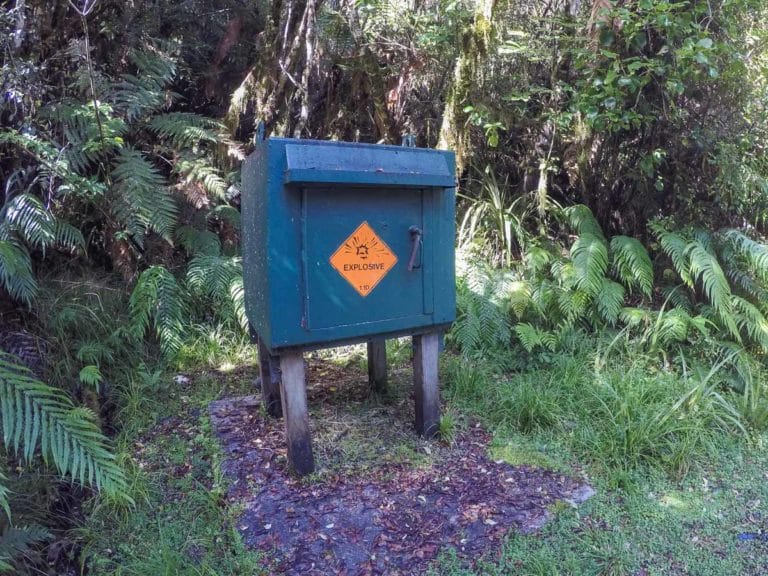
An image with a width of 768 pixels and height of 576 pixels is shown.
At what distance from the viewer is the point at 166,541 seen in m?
2.25

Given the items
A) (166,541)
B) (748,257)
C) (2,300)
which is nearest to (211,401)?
(166,541)

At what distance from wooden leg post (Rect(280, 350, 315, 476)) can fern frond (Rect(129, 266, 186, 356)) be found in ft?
5.55

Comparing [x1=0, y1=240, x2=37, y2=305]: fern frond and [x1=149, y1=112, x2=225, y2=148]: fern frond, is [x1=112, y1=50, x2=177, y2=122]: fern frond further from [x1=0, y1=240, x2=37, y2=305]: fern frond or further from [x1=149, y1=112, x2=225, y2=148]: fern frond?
[x1=0, y1=240, x2=37, y2=305]: fern frond

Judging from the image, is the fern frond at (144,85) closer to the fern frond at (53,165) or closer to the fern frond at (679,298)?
the fern frond at (53,165)

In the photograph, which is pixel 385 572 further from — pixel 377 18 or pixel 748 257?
pixel 377 18

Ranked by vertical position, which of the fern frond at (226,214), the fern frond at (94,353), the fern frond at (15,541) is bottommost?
the fern frond at (15,541)

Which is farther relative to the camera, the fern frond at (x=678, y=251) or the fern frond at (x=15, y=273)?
the fern frond at (x=678, y=251)

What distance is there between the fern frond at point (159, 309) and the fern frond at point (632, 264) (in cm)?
345

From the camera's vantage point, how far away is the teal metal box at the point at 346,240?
90.7 inches

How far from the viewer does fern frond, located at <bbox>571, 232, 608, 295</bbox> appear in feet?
13.5

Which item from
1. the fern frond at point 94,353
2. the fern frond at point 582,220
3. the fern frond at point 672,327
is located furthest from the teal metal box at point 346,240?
the fern frond at point 582,220

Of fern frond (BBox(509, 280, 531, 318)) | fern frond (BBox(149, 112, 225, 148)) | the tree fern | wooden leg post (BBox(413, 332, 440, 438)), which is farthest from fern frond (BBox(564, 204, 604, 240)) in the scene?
the tree fern

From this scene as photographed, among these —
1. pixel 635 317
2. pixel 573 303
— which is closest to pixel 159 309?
pixel 573 303

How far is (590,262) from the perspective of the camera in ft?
13.8
